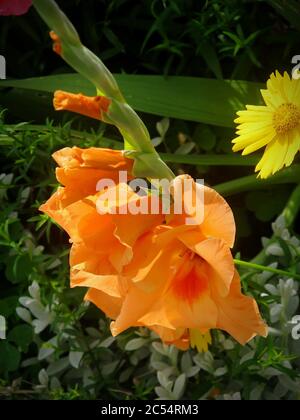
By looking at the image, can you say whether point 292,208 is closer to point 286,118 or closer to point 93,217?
point 286,118

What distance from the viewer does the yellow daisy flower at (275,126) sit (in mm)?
830

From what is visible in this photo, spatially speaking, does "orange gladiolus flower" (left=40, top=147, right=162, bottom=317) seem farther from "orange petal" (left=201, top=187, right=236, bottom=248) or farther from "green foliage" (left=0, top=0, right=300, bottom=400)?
"green foliage" (left=0, top=0, right=300, bottom=400)

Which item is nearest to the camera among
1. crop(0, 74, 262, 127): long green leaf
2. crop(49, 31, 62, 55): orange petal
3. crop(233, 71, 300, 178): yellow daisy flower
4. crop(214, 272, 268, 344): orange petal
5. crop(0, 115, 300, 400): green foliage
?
crop(49, 31, 62, 55): orange petal

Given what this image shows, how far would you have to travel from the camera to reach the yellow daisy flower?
0.83 m

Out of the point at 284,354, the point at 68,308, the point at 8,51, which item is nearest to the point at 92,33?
the point at 8,51

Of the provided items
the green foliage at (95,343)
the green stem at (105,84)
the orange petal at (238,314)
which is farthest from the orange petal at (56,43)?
the green foliage at (95,343)

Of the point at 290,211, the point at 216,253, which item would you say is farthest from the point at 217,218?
the point at 290,211

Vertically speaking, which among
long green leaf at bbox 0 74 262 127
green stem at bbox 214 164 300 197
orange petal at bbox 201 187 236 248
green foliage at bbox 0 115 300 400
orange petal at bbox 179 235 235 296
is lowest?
green foliage at bbox 0 115 300 400

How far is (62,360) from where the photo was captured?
1094 mm

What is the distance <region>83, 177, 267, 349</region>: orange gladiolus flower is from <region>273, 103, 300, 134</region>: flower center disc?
0.64 feet

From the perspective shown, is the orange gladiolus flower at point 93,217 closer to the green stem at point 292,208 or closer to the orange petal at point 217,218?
the orange petal at point 217,218

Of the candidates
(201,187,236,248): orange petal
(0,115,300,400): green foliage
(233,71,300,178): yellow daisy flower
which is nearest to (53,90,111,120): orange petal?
(201,187,236,248): orange petal

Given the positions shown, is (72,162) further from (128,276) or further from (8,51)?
(8,51)

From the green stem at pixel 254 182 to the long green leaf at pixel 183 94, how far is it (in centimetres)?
8
